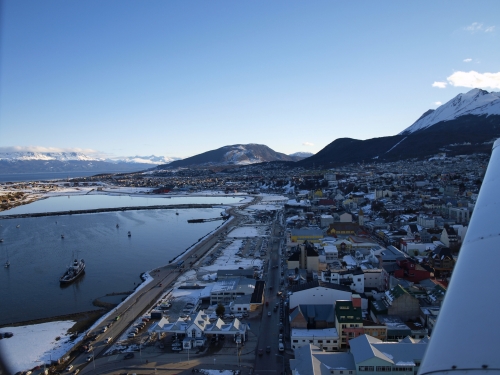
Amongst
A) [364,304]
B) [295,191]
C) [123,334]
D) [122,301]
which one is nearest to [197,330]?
[123,334]

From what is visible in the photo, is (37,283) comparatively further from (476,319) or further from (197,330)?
(476,319)

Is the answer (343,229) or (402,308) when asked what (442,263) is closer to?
(402,308)

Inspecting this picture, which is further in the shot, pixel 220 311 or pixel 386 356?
pixel 220 311

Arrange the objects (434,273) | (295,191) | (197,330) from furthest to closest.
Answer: (295,191) → (434,273) → (197,330)

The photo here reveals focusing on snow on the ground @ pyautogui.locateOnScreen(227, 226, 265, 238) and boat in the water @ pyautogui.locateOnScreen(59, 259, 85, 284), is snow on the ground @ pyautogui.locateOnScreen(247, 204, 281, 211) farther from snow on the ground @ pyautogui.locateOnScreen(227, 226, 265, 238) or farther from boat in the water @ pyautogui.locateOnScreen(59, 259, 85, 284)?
boat in the water @ pyautogui.locateOnScreen(59, 259, 85, 284)

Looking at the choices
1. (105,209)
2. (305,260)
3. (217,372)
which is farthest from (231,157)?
(217,372)
